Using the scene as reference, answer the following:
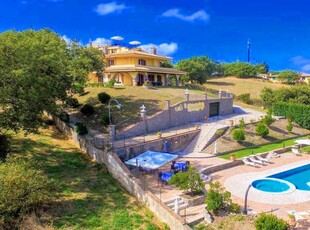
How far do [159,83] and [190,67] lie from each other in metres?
20.1

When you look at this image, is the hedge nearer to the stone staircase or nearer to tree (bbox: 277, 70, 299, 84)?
the stone staircase

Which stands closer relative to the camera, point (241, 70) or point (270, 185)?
point (270, 185)

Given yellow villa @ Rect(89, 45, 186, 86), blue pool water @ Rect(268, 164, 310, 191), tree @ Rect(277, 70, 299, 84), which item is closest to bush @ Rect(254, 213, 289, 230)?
blue pool water @ Rect(268, 164, 310, 191)

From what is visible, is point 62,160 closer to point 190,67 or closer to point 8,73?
point 8,73

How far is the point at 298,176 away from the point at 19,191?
20.2 metres

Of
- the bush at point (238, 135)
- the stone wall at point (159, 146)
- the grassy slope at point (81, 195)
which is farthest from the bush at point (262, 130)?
the grassy slope at point (81, 195)

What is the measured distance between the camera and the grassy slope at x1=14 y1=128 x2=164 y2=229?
47.5 ft

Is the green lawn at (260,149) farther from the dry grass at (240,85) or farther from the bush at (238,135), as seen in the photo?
the dry grass at (240,85)

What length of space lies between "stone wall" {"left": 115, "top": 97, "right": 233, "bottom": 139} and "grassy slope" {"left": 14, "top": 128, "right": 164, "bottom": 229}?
5424 mm

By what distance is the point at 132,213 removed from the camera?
15.7 meters

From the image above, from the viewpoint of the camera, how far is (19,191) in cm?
1371

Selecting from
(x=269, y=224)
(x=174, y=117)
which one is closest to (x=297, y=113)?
(x=174, y=117)

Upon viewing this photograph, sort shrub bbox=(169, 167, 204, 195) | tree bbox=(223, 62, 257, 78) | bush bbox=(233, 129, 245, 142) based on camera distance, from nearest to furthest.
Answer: shrub bbox=(169, 167, 204, 195), bush bbox=(233, 129, 245, 142), tree bbox=(223, 62, 257, 78)

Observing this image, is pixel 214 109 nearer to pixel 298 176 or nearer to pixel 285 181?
pixel 298 176
